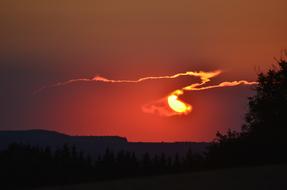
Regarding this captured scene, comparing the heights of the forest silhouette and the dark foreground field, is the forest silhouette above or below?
above

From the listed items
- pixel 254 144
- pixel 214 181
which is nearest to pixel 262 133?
pixel 254 144

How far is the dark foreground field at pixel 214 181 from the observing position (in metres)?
14.2

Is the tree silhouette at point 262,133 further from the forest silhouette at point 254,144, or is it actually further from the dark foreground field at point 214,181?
the dark foreground field at point 214,181

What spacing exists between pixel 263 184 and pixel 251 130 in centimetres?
2780

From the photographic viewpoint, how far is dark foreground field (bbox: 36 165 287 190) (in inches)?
559

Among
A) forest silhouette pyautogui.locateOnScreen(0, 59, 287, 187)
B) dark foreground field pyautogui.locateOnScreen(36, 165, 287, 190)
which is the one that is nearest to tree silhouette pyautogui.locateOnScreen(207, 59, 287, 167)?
forest silhouette pyautogui.locateOnScreen(0, 59, 287, 187)

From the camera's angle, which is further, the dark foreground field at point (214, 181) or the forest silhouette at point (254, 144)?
the forest silhouette at point (254, 144)

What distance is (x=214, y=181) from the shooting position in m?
15.1

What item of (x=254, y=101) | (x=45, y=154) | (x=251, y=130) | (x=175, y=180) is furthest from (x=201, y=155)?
(x=45, y=154)

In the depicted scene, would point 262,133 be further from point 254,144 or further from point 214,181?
point 214,181

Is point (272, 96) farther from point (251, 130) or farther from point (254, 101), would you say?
point (251, 130)

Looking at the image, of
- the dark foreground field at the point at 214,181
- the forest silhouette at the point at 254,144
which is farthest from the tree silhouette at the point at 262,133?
the dark foreground field at the point at 214,181

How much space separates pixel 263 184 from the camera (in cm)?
1413

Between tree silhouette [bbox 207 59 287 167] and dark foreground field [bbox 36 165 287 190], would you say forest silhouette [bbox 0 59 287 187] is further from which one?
dark foreground field [bbox 36 165 287 190]
